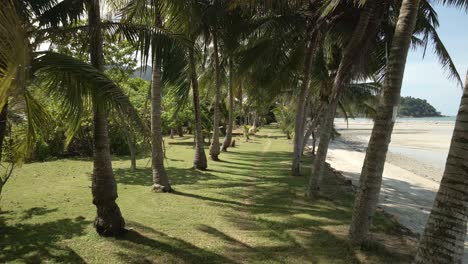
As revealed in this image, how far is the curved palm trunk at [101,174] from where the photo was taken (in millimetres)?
5809

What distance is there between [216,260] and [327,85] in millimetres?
11045

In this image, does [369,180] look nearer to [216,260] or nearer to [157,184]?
[216,260]

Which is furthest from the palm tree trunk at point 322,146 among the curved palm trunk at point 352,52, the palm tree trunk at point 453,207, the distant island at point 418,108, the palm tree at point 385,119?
the distant island at point 418,108

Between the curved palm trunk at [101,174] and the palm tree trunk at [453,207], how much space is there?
4.69 m

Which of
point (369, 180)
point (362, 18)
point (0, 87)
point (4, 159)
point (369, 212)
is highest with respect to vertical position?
point (362, 18)

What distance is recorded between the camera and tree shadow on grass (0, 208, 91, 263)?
542cm

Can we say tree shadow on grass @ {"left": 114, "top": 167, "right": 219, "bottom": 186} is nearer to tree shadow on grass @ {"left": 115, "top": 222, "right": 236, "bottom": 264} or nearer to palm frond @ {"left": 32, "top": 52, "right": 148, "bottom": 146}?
tree shadow on grass @ {"left": 115, "top": 222, "right": 236, "bottom": 264}

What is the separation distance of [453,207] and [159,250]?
419 cm

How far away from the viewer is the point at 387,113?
5473 mm

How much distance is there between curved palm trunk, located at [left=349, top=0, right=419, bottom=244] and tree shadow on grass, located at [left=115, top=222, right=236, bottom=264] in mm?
2300

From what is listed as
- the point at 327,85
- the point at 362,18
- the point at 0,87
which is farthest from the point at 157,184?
the point at 327,85

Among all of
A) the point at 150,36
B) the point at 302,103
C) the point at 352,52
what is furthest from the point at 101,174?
the point at 302,103

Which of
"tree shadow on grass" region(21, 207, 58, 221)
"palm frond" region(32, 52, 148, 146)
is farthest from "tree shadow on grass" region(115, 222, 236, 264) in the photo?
"palm frond" region(32, 52, 148, 146)

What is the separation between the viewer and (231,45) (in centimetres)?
1310
